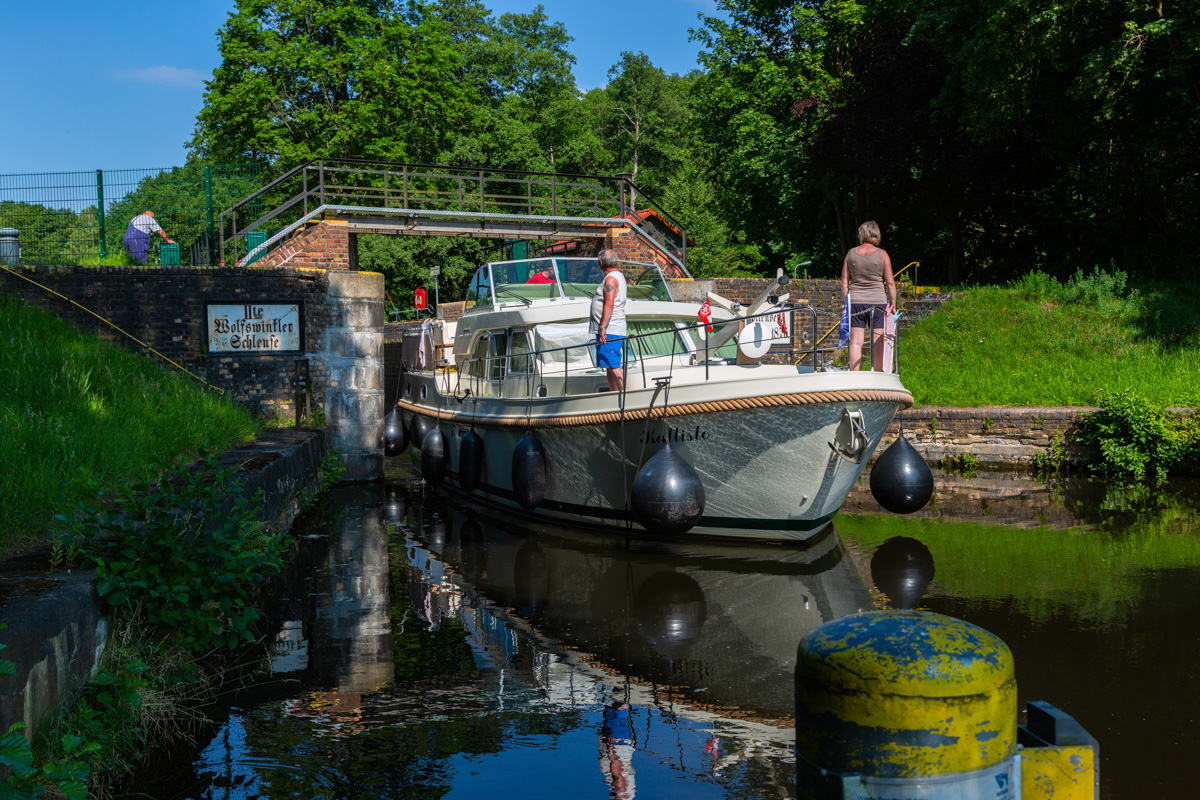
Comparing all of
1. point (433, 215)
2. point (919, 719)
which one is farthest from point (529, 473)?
point (433, 215)

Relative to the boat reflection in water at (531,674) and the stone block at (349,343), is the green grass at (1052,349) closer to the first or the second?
the boat reflection in water at (531,674)

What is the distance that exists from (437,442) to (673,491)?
5881 millimetres

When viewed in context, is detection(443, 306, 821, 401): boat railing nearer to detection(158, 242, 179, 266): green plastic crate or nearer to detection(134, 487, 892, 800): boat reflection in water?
detection(134, 487, 892, 800): boat reflection in water

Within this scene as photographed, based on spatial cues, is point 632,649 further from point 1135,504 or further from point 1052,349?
point 1052,349

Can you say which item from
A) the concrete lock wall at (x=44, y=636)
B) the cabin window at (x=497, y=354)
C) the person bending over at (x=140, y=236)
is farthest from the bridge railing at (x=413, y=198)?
the concrete lock wall at (x=44, y=636)

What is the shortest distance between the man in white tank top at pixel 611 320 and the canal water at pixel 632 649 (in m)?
1.72

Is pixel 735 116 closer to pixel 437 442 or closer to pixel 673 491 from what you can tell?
pixel 437 442

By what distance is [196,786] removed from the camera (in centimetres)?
396

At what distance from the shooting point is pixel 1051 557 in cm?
845

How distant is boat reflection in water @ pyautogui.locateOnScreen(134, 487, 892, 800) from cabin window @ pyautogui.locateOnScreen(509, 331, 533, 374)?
2314 millimetres

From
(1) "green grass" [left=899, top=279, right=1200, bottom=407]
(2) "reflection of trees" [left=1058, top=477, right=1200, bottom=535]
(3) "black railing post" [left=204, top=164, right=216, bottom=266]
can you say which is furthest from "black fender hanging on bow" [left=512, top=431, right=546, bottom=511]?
(3) "black railing post" [left=204, top=164, right=216, bottom=266]

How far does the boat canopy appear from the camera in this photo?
11852mm

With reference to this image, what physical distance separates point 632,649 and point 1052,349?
43.5ft

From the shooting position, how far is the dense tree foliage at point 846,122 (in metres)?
18.7
